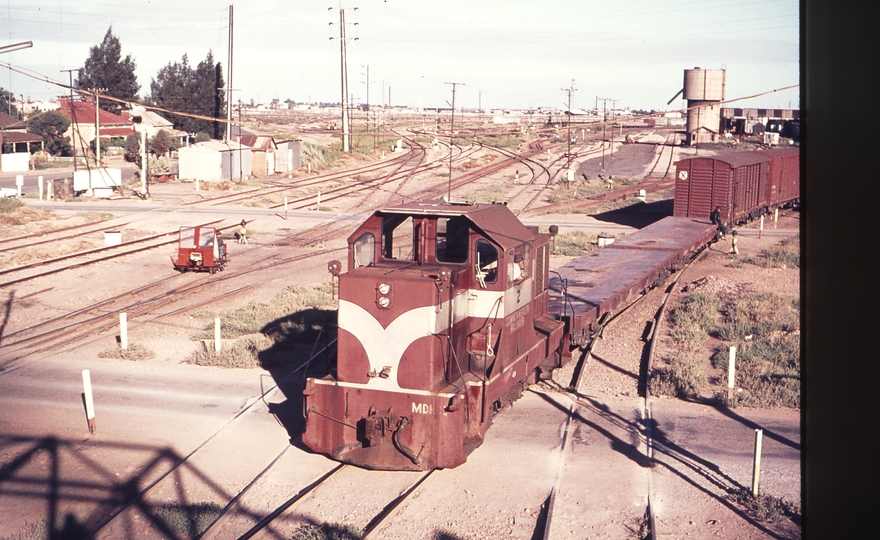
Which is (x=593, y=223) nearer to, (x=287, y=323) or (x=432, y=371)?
(x=287, y=323)

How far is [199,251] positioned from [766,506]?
20283 mm

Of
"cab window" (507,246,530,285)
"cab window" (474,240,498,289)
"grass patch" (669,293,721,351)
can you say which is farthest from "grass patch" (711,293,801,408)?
"cab window" (474,240,498,289)

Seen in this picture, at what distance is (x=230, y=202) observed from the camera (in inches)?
1746

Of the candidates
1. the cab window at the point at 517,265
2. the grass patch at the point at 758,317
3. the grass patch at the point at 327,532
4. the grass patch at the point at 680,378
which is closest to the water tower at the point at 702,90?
the grass patch at the point at 758,317

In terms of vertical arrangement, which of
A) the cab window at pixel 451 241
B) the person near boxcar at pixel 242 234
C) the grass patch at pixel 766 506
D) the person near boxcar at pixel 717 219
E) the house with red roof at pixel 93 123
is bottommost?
the grass patch at pixel 766 506

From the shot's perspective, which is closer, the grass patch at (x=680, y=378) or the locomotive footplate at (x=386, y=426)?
the locomotive footplate at (x=386, y=426)

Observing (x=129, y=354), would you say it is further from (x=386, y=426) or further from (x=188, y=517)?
(x=386, y=426)

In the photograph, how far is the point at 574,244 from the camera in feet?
111

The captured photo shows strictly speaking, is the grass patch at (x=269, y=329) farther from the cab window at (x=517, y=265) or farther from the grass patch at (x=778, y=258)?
the grass patch at (x=778, y=258)

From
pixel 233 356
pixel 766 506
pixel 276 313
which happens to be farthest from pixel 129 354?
pixel 766 506

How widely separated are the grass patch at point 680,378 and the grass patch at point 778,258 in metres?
13.3

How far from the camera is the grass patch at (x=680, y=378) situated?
14.2 meters

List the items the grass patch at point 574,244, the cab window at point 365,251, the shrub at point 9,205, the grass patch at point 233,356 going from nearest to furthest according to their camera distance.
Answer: the cab window at point 365,251 < the grass patch at point 233,356 < the grass patch at point 574,244 < the shrub at point 9,205

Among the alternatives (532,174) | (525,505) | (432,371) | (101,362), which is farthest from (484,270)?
(532,174)
